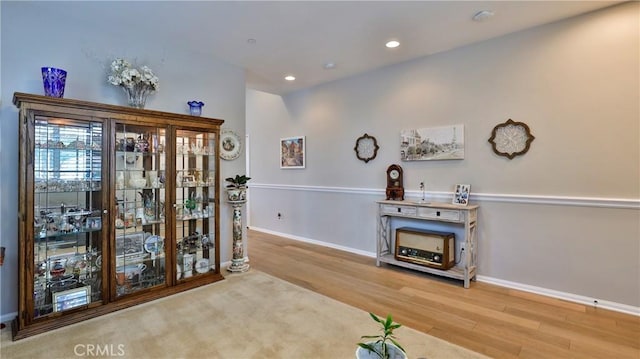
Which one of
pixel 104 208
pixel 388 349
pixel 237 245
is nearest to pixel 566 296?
pixel 388 349

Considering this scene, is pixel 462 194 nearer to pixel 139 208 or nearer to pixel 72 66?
pixel 139 208

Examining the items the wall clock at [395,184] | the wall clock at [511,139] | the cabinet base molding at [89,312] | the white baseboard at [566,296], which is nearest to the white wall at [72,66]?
the cabinet base molding at [89,312]

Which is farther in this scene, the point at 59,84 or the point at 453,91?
the point at 453,91

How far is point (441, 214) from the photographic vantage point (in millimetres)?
3643

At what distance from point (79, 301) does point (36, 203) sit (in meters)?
0.94

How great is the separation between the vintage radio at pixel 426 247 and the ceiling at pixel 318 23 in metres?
2.32

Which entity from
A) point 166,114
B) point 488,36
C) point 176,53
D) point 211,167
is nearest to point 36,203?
point 166,114

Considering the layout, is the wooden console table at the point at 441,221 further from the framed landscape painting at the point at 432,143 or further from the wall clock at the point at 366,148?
the wall clock at the point at 366,148

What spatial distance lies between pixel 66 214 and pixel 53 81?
3.86ft

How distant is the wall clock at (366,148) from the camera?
15.3 feet

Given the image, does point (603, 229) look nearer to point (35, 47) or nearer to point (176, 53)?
point (176, 53)

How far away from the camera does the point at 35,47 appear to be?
9.09ft

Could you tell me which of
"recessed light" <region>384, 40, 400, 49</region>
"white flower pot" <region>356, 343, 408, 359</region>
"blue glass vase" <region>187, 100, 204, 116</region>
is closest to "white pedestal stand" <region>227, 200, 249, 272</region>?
"blue glass vase" <region>187, 100, 204, 116</region>

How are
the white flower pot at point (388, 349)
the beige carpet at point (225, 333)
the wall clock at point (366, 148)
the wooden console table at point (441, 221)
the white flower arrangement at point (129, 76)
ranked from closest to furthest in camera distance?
the white flower pot at point (388, 349) < the beige carpet at point (225, 333) < the white flower arrangement at point (129, 76) < the wooden console table at point (441, 221) < the wall clock at point (366, 148)
